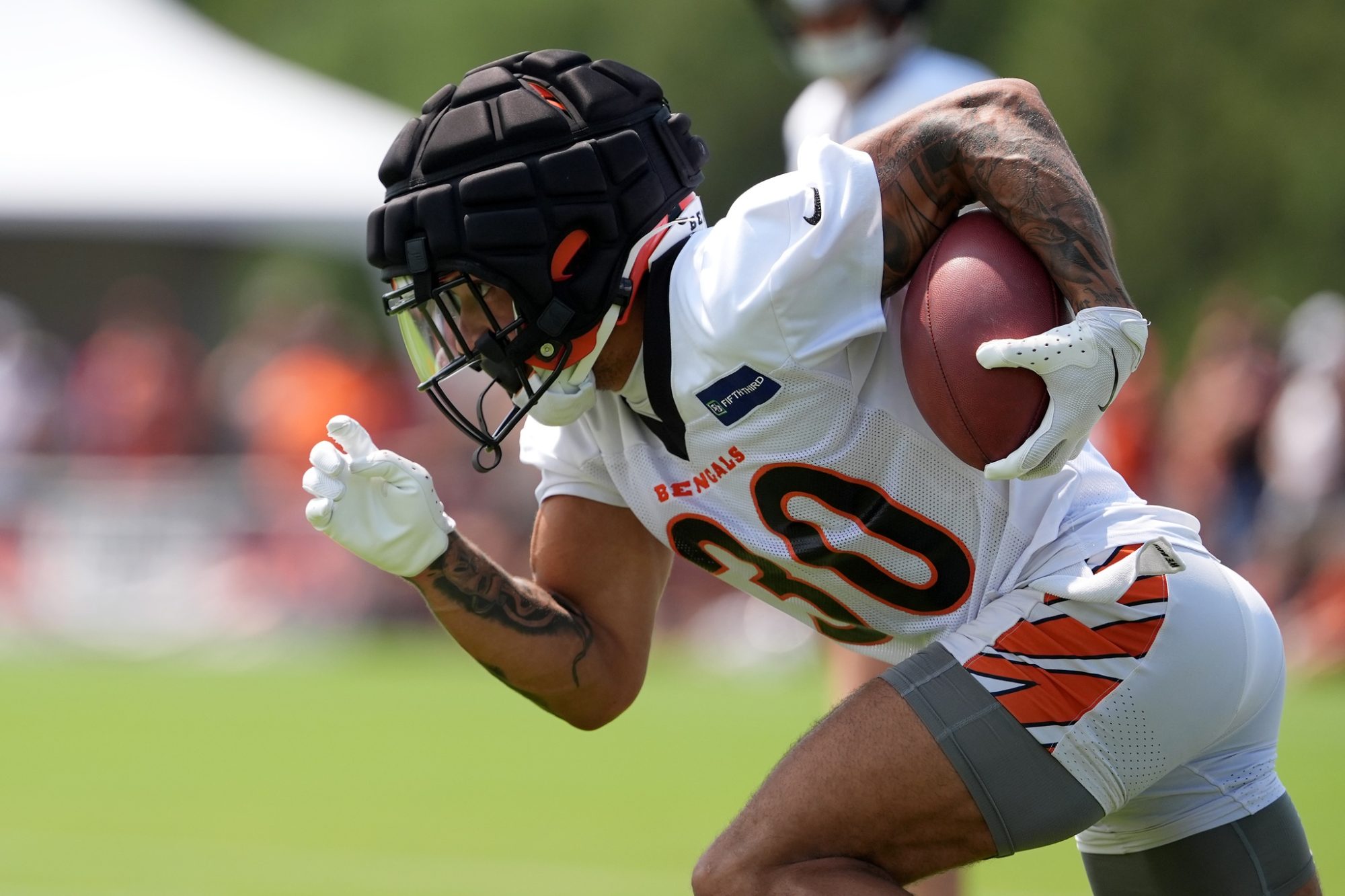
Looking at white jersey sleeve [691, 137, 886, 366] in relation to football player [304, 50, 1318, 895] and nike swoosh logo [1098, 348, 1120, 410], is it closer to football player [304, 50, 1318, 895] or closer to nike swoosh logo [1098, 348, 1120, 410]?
football player [304, 50, 1318, 895]

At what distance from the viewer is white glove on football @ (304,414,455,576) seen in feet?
10.3

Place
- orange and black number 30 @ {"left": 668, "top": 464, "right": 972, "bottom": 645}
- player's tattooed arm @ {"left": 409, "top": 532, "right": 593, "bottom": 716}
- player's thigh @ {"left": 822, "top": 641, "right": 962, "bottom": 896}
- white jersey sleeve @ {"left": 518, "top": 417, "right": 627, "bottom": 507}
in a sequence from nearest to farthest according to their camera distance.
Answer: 1. orange and black number 30 @ {"left": 668, "top": 464, "right": 972, "bottom": 645}
2. player's tattooed arm @ {"left": 409, "top": 532, "right": 593, "bottom": 716}
3. white jersey sleeve @ {"left": 518, "top": 417, "right": 627, "bottom": 507}
4. player's thigh @ {"left": 822, "top": 641, "right": 962, "bottom": 896}

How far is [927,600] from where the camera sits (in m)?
3.03

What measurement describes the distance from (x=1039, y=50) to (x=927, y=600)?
2042 centimetres

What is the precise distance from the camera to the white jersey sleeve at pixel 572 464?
3328 mm

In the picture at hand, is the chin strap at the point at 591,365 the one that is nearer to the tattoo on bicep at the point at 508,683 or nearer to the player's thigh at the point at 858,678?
the tattoo on bicep at the point at 508,683

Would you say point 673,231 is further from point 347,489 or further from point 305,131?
point 305,131

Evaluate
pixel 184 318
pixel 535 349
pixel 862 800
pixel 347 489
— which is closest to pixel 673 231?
pixel 535 349

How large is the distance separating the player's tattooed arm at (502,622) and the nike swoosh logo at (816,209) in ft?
3.04

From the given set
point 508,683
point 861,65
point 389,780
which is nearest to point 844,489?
point 508,683

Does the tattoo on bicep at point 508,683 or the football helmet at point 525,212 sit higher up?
the football helmet at point 525,212

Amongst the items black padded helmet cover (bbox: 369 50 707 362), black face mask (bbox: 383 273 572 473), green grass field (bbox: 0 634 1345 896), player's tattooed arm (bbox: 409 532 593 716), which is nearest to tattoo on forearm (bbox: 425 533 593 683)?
player's tattooed arm (bbox: 409 532 593 716)

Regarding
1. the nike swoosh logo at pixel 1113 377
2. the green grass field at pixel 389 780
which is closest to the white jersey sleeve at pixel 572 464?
the nike swoosh logo at pixel 1113 377

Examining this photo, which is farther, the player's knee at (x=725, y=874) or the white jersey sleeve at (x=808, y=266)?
the white jersey sleeve at (x=808, y=266)
